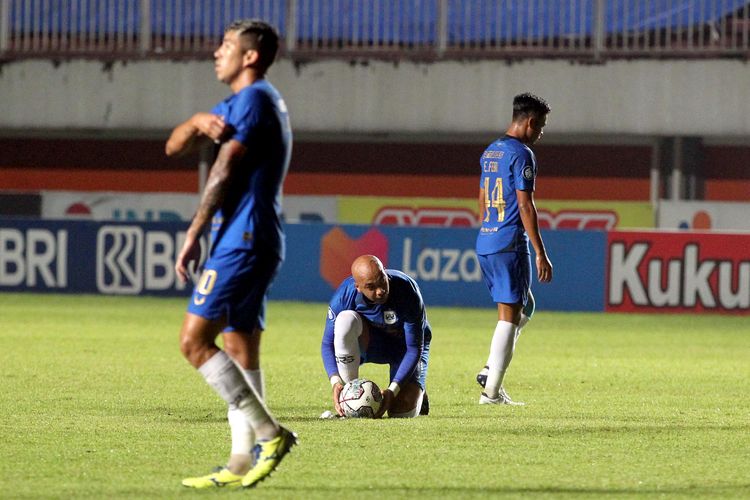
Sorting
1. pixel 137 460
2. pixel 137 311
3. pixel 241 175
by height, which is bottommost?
pixel 137 311

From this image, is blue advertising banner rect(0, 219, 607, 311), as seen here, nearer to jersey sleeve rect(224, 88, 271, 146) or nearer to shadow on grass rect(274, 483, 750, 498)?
shadow on grass rect(274, 483, 750, 498)

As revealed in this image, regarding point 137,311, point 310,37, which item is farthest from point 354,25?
point 137,311

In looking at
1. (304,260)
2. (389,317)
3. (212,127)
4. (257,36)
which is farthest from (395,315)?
(304,260)

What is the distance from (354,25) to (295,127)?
2.06 meters

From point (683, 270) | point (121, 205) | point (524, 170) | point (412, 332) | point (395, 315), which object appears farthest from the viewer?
point (121, 205)

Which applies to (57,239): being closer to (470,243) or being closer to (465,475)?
(470,243)

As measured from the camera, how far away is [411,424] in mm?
8188

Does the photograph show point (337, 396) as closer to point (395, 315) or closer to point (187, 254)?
point (395, 315)

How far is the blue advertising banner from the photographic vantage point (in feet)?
68.8

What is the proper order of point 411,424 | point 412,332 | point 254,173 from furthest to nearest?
point 412,332 → point 411,424 → point 254,173

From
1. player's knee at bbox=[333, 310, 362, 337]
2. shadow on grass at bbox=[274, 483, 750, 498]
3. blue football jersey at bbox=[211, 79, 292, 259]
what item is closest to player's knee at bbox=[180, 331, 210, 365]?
blue football jersey at bbox=[211, 79, 292, 259]

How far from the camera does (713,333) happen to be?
17.2 meters

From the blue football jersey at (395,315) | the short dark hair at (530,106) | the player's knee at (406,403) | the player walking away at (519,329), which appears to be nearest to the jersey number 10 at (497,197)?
the short dark hair at (530,106)

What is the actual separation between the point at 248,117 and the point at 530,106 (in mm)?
3944
